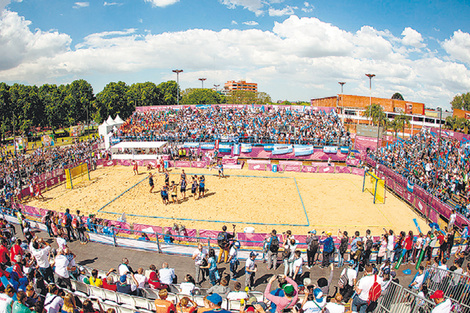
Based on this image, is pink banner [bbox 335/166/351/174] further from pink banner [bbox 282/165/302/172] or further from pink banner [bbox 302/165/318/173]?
pink banner [bbox 282/165/302/172]

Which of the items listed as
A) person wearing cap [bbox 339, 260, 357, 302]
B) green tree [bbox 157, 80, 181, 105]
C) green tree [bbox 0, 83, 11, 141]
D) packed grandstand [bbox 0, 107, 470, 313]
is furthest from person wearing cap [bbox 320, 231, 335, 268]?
green tree [bbox 157, 80, 181, 105]

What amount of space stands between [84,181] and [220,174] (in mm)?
12794

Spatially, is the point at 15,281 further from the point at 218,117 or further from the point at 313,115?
the point at 313,115

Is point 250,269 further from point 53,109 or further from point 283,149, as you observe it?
point 53,109

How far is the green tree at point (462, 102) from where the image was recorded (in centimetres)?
8391

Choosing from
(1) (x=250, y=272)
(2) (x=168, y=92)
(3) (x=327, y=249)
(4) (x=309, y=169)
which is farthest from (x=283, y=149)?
(2) (x=168, y=92)

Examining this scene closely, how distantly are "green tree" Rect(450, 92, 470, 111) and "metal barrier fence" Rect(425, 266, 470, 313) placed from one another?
10159cm

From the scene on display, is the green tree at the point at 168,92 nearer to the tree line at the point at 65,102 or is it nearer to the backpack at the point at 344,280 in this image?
the tree line at the point at 65,102

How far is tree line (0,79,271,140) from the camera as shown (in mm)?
56062

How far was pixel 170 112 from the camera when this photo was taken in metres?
45.3

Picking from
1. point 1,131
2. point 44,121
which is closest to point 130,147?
point 1,131

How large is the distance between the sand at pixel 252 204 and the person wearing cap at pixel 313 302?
8897 millimetres

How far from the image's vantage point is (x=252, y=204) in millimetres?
18844

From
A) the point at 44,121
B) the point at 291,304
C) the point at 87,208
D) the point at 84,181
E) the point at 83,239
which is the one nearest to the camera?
the point at 291,304
